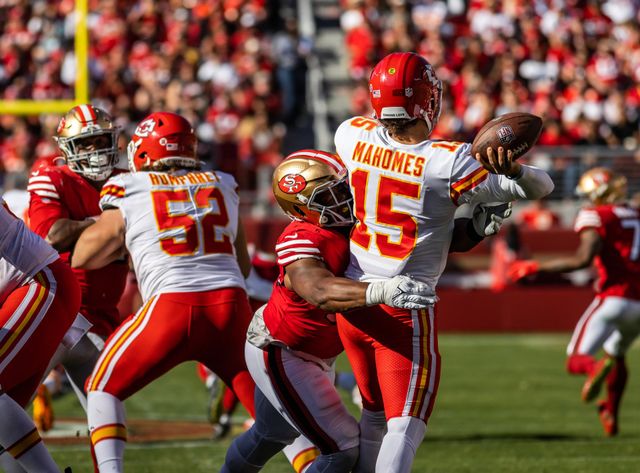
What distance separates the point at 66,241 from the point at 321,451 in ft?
5.82

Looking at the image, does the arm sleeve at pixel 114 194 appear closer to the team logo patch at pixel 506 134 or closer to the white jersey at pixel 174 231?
the white jersey at pixel 174 231

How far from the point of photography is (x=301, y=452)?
5.26 meters

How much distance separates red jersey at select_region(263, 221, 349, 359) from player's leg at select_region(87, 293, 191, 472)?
0.43 meters

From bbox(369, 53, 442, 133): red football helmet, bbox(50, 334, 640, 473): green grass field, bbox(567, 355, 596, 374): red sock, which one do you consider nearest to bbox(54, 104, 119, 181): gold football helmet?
bbox(50, 334, 640, 473): green grass field

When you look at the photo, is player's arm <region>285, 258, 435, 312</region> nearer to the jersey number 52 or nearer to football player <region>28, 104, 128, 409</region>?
the jersey number 52

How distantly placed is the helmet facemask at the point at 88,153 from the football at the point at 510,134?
2.46 meters

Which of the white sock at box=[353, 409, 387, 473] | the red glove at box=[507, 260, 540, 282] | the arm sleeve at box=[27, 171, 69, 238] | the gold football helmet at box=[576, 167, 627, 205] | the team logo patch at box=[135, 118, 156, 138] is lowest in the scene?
the red glove at box=[507, 260, 540, 282]

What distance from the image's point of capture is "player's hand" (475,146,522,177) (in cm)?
431

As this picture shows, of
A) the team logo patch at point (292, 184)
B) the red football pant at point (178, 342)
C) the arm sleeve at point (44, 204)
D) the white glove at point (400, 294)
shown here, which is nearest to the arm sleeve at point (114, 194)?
the red football pant at point (178, 342)

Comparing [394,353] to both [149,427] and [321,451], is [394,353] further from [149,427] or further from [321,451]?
[149,427]

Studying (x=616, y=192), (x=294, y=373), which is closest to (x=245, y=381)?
(x=294, y=373)

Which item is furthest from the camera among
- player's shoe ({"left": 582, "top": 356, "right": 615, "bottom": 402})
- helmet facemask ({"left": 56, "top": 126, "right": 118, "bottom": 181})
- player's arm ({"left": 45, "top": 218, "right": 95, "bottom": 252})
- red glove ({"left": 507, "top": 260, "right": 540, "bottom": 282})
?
player's shoe ({"left": 582, "top": 356, "right": 615, "bottom": 402})

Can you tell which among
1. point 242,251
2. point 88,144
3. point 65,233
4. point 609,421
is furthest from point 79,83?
point 242,251

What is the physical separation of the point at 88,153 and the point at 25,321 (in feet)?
4.76
